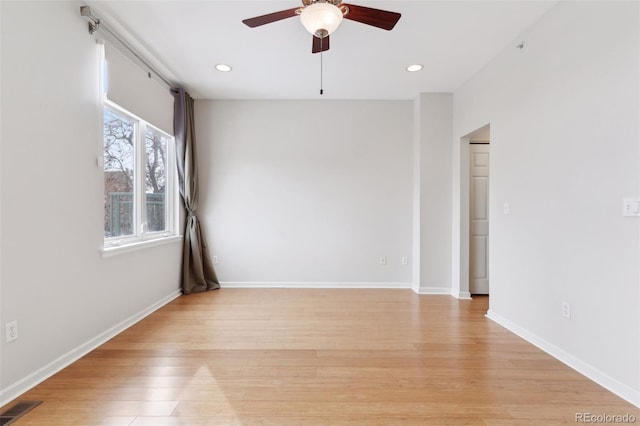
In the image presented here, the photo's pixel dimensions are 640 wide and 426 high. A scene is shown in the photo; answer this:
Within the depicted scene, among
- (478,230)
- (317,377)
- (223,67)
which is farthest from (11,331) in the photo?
(478,230)

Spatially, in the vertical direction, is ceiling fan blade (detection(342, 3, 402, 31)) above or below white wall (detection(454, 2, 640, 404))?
above

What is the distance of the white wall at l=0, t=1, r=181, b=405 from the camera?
167 centimetres

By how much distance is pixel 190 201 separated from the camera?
395 centimetres

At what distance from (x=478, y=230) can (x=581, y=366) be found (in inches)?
82.6

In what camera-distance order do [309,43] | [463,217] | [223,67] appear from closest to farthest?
[309,43] < [223,67] < [463,217]

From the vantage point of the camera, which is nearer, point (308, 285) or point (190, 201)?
point (190, 201)

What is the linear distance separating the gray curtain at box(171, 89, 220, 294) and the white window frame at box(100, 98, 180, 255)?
12 cm

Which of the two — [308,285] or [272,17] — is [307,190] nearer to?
[308,285]

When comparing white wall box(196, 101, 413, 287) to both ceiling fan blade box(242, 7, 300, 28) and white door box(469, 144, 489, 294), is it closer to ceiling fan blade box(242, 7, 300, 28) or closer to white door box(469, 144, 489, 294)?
white door box(469, 144, 489, 294)

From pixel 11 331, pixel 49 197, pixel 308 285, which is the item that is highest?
pixel 49 197

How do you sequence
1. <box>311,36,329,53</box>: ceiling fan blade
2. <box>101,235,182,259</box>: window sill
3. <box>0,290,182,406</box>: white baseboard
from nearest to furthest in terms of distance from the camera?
<box>0,290,182,406</box>: white baseboard → <box>311,36,329,53</box>: ceiling fan blade → <box>101,235,182,259</box>: window sill

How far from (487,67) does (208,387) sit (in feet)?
12.8

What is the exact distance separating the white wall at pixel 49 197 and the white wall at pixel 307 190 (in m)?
1.83

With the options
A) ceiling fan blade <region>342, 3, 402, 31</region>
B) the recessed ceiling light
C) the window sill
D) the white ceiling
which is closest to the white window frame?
the window sill
